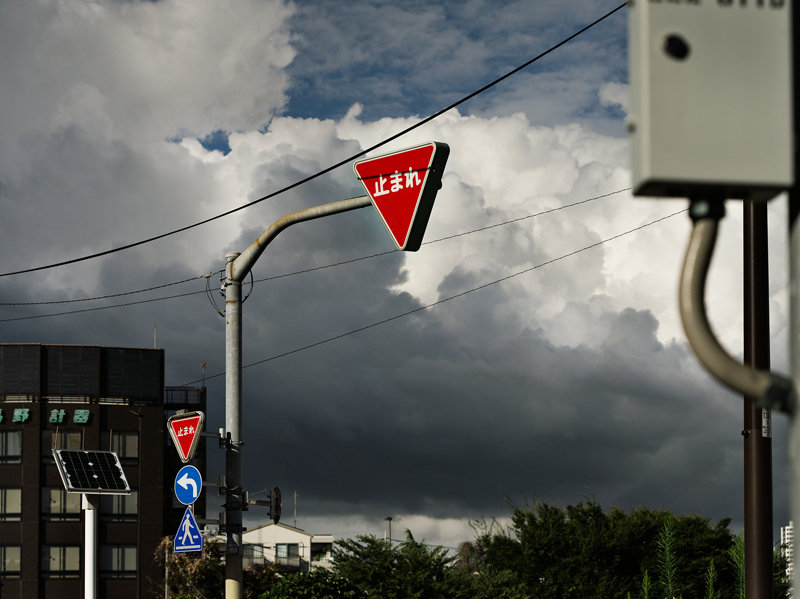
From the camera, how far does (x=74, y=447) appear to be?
67.6 m

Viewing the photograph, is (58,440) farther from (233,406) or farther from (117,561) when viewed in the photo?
(233,406)

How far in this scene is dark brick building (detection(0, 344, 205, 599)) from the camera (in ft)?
222

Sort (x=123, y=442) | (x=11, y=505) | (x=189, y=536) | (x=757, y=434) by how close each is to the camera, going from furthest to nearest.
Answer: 1. (x=123, y=442)
2. (x=11, y=505)
3. (x=189, y=536)
4. (x=757, y=434)

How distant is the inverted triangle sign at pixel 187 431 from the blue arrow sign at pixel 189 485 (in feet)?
0.57

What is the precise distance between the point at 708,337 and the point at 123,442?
2803 inches

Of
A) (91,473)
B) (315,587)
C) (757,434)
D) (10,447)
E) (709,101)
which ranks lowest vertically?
(315,587)

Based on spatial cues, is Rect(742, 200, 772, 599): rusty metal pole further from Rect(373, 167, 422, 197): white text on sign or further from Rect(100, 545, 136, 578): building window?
Rect(100, 545, 136, 578): building window

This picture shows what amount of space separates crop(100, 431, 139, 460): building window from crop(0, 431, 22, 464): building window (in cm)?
496

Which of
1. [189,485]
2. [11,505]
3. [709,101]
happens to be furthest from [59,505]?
[709,101]

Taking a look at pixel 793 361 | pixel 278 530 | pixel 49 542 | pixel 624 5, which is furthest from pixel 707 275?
pixel 278 530

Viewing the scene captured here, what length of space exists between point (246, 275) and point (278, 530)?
102 m

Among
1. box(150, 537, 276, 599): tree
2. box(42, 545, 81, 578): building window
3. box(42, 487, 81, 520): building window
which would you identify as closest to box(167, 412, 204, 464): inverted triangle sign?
box(150, 537, 276, 599): tree

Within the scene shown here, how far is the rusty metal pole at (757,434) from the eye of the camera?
30.3 feet

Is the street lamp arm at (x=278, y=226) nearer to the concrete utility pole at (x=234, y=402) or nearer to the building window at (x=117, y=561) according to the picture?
the concrete utility pole at (x=234, y=402)
